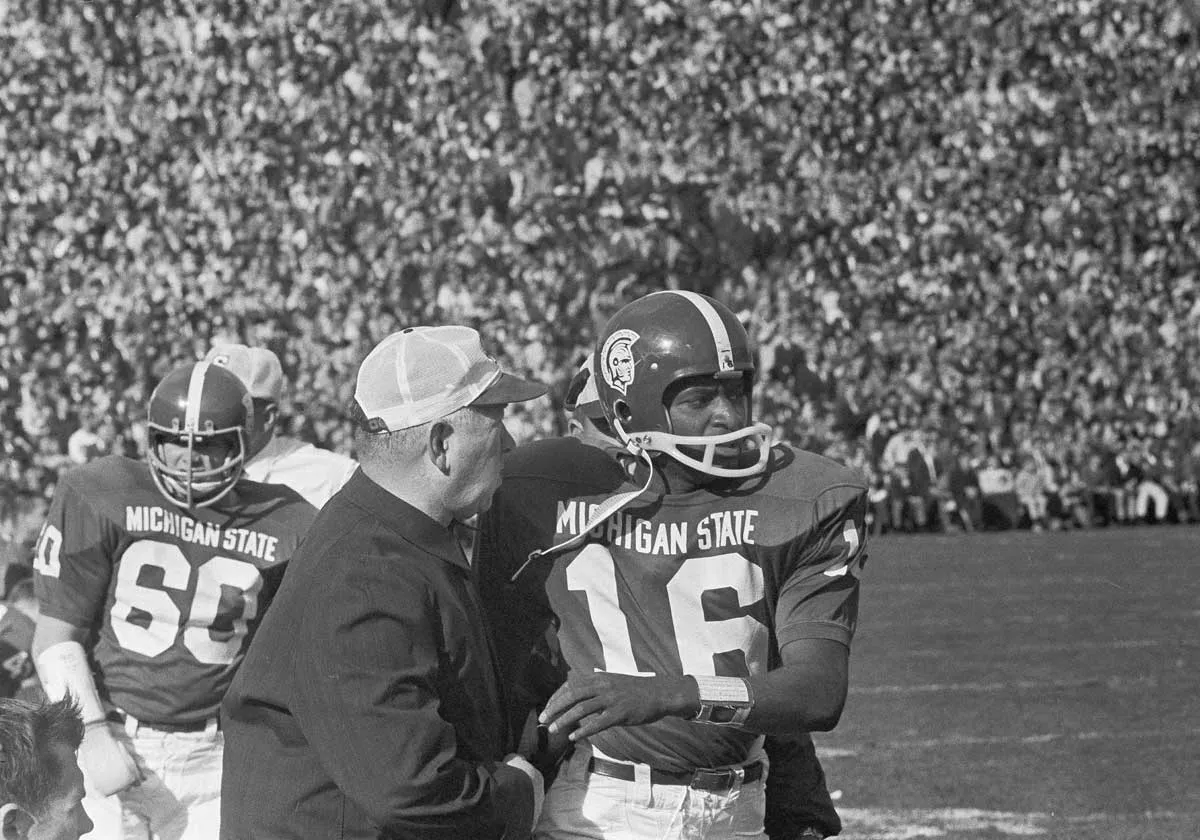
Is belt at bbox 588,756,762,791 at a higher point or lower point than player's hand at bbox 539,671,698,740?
lower

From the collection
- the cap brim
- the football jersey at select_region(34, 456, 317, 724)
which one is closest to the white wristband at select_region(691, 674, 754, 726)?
the cap brim

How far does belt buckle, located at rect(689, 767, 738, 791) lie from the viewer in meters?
3.01

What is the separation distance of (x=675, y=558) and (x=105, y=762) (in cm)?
179

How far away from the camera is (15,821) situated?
2.51 meters

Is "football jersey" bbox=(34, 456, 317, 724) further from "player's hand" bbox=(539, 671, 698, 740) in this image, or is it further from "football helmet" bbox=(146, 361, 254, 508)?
"player's hand" bbox=(539, 671, 698, 740)

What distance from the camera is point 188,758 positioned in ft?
15.0

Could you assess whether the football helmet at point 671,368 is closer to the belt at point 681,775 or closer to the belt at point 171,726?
the belt at point 681,775

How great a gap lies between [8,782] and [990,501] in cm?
1211

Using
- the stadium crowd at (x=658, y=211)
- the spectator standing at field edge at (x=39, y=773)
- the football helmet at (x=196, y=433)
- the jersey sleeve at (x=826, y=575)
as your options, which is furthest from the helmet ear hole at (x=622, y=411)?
the stadium crowd at (x=658, y=211)

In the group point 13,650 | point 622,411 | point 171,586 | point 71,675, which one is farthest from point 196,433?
point 622,411

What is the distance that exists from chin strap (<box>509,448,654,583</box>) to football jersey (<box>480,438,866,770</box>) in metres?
0.02

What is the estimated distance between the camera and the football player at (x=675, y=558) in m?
2.95

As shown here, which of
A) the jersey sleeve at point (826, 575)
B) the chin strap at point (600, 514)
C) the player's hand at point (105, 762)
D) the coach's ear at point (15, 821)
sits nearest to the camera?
the coach's ear at point (15, 821)

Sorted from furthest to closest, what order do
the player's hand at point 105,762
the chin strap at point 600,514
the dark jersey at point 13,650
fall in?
1. the dark jersey at point 13,650
2. the player's hand at point 105,762
3. the chin strap at point 600,514
